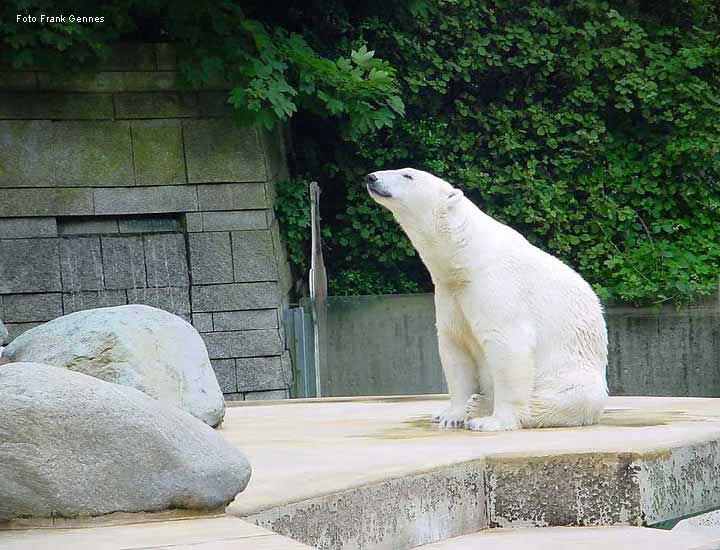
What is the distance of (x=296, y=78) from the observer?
348 inches

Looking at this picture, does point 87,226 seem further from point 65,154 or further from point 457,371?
point 457,371

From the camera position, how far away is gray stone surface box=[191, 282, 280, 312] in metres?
8.33

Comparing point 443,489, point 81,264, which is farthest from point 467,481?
point 81,264

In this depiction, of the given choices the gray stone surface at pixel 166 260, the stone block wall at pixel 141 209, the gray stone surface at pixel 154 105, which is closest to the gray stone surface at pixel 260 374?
the stone block wall at pixel 141 209

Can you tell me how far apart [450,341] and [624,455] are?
1276mm

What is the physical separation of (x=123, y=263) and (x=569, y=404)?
4.36 m

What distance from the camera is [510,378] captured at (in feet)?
15.0

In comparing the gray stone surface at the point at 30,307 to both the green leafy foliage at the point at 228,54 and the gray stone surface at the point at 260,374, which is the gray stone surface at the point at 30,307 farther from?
the green leafy foliage at the point at 228,54

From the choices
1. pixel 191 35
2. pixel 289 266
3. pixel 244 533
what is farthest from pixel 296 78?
pixel 244 533

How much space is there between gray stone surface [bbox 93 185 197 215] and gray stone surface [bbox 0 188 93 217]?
98mm

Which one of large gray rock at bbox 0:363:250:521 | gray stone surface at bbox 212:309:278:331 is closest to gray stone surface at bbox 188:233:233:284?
gray stone surface at bbox 212:309:278:331

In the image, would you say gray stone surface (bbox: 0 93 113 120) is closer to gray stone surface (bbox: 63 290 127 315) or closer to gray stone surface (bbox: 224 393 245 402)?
gray stone surface (bbox: 63 290 127 315)

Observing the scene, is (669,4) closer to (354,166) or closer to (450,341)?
(354,166)

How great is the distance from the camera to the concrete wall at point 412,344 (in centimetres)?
854
